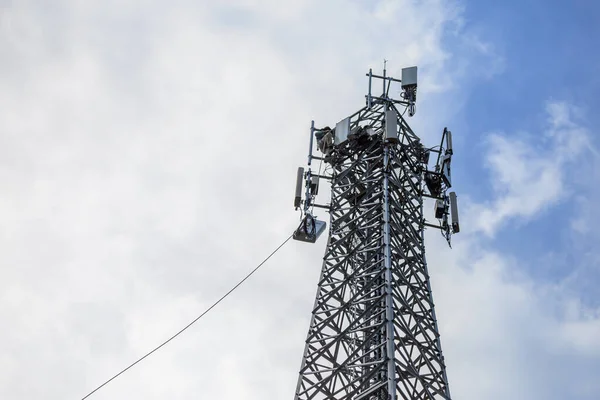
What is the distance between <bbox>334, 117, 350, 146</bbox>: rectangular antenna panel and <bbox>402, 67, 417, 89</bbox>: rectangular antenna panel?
2560 millimetres

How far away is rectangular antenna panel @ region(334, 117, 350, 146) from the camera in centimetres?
2155

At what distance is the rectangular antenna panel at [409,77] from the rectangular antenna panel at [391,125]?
267 centimetres

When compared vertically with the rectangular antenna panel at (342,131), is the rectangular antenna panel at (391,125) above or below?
below

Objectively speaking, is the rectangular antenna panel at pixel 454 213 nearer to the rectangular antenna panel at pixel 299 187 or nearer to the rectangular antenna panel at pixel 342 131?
the rectangular antenna panel at pixel 342 131

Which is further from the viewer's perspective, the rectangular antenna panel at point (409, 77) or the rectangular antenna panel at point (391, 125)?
the rectangular antenna panel at point (409, 77)

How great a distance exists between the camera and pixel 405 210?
20.3 metres

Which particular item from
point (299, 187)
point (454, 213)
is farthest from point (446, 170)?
point (299, 187)

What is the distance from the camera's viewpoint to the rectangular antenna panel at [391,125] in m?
20.4

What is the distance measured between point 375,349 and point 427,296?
99.6 inches

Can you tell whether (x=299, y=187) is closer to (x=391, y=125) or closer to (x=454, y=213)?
(x=391, y=125)

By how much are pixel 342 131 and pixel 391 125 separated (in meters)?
1.72

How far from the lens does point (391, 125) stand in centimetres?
2059

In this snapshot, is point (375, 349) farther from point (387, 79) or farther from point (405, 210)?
point (387, 79)

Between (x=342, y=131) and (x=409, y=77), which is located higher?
(x=409, y=77)
